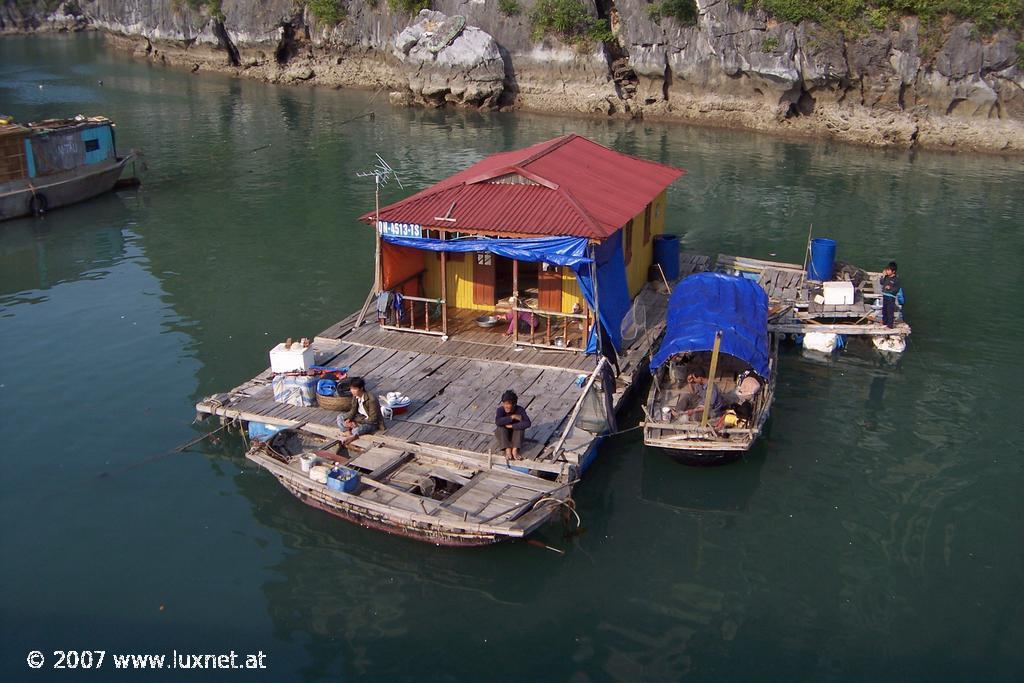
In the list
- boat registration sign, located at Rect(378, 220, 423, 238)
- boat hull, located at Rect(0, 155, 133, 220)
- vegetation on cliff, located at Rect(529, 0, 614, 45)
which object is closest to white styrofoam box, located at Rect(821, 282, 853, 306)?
boat registration sign, located at Rect(378, 220, 423, 238)

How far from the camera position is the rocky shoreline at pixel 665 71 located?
153 feet

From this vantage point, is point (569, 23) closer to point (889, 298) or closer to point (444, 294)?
point (889, 298)

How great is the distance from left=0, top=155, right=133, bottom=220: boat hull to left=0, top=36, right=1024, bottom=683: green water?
2944 mm

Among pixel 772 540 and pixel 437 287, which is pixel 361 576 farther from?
pixel 437 287

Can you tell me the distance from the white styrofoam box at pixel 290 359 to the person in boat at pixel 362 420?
2109 mm

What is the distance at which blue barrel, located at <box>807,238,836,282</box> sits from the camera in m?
26.2

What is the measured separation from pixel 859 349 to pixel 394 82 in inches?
1841

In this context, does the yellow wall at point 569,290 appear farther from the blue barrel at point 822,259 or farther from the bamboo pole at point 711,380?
the blue barrel at point 822,259

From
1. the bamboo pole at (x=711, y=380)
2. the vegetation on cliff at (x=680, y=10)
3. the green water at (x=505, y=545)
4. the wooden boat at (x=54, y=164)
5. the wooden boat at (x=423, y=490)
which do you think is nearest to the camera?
the green water at (x=505, y=545)

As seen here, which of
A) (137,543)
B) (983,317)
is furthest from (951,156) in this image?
(137,543)

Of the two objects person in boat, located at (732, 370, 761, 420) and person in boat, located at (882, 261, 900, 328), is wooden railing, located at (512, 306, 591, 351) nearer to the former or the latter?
person in boat, located at (732, 370, 761, 420)

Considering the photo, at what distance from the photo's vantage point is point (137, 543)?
52.7 ft

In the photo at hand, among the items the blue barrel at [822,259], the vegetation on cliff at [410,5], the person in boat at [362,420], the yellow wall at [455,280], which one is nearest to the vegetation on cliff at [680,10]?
the vegetation on cliff at [410,5]

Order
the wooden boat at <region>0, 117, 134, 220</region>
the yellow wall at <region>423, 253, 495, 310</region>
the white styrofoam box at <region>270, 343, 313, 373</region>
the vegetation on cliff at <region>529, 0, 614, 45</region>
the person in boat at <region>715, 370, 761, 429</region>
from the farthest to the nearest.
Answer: the vegetation on cliff at <region>529, 0, 614, 45</region> < the wooden boat at <region>0, 117, 134, 220</region> < the yellow wall at <region>423, 253, 495, 310</region> < the white styrofoam box at <region>270, 343, 313, 373</region> < the person in boat at <region>715, 370, 761, 429</region>
